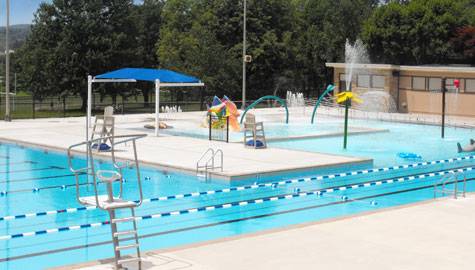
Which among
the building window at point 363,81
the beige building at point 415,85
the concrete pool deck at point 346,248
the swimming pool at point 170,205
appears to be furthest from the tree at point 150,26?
the concrete pool deck at point 346,248

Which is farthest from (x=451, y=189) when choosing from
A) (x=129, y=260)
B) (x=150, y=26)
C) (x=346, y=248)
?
(x=150, y=26)

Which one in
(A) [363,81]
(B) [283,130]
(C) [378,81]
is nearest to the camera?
(B) [283,130]

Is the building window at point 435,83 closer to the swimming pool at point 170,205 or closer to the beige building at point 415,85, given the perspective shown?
the beige building at point 415,85

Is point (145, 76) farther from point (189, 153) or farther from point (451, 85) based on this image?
point (451, 85)

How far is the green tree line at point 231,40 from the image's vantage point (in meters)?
44.8

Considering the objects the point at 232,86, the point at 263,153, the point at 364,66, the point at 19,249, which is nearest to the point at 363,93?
the point at 364,66

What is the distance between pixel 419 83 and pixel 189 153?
22036 millimetres

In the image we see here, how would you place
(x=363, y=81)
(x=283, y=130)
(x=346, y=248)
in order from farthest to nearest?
(x=363, y=81) → (x=283, y=130) → (x=346, y=248)

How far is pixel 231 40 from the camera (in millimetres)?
52719

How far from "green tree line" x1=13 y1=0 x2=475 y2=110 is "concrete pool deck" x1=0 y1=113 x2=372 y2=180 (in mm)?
14292

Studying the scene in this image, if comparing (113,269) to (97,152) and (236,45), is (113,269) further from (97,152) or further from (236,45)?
(236,45)

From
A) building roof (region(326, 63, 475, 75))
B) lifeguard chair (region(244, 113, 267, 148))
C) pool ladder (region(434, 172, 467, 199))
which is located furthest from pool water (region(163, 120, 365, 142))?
pool ladder (region(434, 172, 467, 199))

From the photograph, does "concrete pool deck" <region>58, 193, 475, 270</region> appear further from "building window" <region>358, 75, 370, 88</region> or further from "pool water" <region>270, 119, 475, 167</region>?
"building window" <region>358, 75, 370, 88</region>

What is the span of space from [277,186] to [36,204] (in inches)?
215
